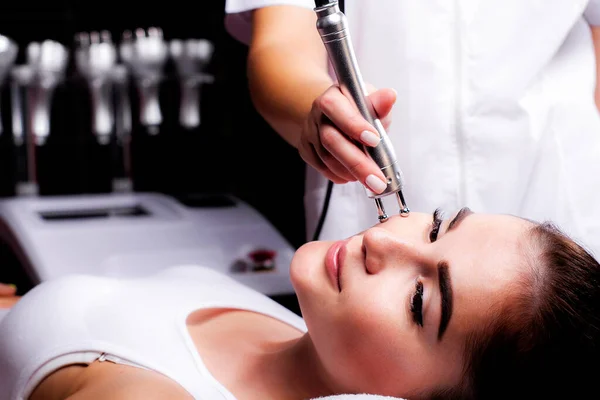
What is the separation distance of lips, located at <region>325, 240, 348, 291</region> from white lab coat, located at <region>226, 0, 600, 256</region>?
399 millimetres

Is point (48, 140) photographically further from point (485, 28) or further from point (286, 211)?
point (485, 28)

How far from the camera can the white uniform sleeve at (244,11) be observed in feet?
4.84

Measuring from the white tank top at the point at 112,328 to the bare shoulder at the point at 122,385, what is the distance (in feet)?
0.06

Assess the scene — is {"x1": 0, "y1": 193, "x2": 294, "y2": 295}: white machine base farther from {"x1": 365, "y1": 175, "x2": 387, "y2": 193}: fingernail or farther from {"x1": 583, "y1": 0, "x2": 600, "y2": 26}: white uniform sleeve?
{"x1": 365, "y1": 175, "x2": 387, "y2": 193}: fingernail

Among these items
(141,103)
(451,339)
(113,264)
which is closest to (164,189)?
(141,103)

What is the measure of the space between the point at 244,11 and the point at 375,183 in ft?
2.16

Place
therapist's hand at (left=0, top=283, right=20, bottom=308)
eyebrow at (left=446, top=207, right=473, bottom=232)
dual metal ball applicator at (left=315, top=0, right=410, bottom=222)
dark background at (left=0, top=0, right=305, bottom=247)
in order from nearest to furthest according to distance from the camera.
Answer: dual metal ball applicator at (left=315, top=0, right=410, bottom=222) < eyebrow at (left=446, top=207, right=473, bottom=232) < therapist's hand at (left=0, top=283, right=20, bottom=308) < dark background at (left=0, top=0, right=305, bottom=247)

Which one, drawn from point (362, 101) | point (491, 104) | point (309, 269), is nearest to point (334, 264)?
point (309, 269)

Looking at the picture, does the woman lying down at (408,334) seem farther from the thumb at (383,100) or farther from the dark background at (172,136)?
the dark background at (172,136)

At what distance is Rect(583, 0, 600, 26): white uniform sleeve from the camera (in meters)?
1.56

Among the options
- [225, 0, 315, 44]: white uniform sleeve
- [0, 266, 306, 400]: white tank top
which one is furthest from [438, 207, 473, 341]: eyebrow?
[225, 0, 315, 44]: white uniform sleeve

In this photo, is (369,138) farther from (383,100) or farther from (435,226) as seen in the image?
(435,226)

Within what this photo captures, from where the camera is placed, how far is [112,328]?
1298 millimetres

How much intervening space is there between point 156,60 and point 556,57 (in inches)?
61.1
